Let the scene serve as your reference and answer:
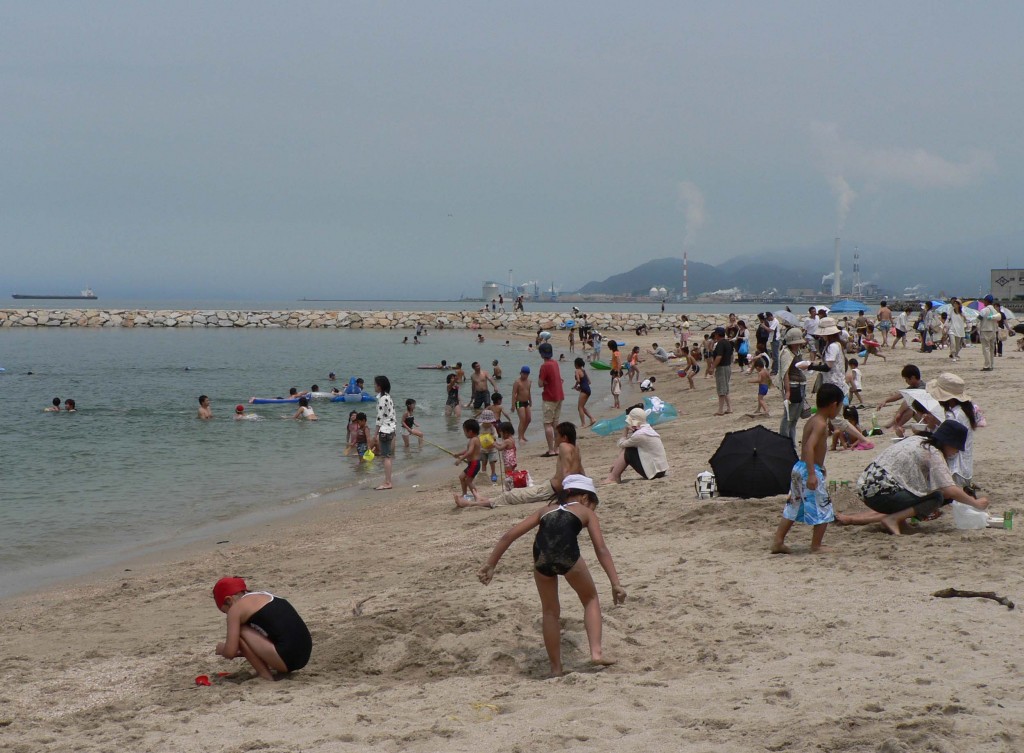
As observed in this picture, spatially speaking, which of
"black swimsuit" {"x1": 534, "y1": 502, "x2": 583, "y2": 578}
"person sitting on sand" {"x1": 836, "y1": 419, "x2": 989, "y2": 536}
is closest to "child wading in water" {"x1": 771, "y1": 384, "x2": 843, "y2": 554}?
"person sitting on sand" {"x1": 836, "y1": 419, "x2": 989, "y2": 536}

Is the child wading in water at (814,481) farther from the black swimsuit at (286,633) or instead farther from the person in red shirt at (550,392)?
the person in red shirt at (550,392)

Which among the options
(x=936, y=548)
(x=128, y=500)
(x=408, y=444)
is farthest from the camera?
(x=408, y=444)

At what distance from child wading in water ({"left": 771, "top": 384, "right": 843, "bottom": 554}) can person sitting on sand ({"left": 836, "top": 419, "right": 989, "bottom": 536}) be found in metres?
0.62

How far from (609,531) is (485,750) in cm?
454

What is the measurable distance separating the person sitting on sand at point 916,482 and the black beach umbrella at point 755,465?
54.9 inches

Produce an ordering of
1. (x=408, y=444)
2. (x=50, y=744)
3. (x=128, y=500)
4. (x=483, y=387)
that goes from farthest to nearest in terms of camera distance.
Answer: (x=483, y=387), (x=408, y=444), (x=128, y=500), (x=50, y=744)

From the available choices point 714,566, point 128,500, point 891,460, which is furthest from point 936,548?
point 128,500

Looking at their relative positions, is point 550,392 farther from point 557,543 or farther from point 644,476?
point 557,543

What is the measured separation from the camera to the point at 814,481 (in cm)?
713

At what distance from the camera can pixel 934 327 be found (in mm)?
26438

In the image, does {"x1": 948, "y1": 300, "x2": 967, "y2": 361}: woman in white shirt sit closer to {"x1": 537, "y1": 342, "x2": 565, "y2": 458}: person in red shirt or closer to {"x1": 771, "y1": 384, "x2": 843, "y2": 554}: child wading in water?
{"x1": 537, "y1": 342, "x2": 565, "y2": 458}: person in red shirt

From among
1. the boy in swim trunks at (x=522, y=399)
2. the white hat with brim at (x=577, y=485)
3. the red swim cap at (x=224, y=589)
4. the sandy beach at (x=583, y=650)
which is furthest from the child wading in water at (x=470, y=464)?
the white hat with brim at (x=577, y=485)

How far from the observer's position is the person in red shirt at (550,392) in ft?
49.4

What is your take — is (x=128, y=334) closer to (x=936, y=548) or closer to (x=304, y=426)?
(x=304, y=426)
